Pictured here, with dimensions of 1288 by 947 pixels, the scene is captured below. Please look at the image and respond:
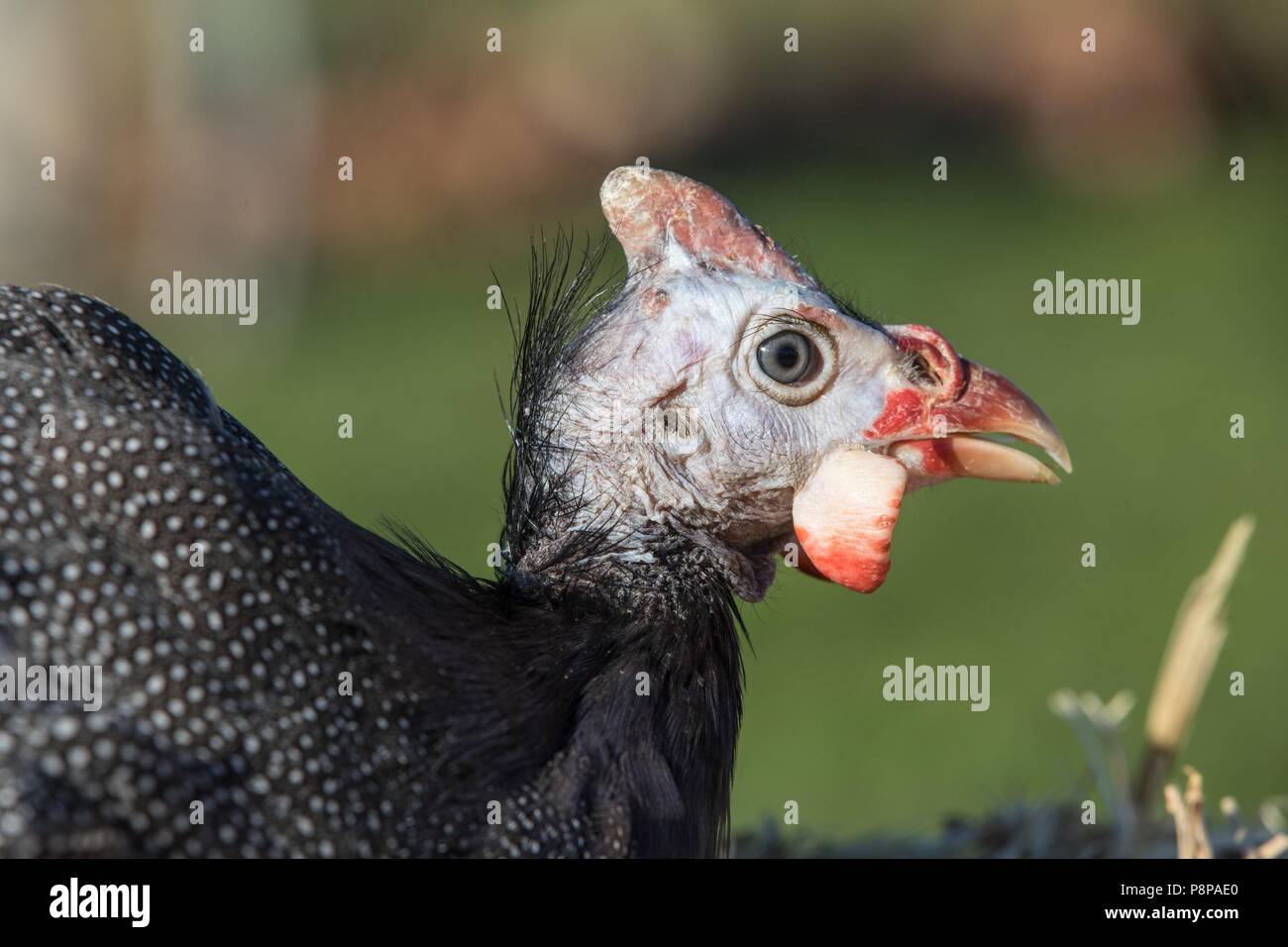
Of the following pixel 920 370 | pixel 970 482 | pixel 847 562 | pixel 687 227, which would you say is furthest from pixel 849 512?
pixel 970 482

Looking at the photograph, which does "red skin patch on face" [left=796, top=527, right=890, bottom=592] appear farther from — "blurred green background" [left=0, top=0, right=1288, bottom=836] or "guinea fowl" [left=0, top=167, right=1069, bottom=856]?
"blurred green background" [left=0, top=0, right=1288, bottom=836]

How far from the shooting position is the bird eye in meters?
Answer: 3.56

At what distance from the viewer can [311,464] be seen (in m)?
9.20

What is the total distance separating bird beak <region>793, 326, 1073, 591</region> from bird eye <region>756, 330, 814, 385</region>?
0.60 feet

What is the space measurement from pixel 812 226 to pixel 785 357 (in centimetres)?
797

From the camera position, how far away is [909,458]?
362 cm

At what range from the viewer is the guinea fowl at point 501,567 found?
287 cm

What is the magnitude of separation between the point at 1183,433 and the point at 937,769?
3454mm

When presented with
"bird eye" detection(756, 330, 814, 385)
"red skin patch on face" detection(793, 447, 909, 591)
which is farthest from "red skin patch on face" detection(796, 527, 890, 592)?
"bird eye" detection(756, 330, 814, 385)

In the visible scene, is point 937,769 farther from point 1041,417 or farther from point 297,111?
point 297,111

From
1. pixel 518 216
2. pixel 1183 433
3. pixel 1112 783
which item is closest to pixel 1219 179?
pixel 1183 433

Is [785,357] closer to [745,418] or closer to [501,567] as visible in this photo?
[745,418]

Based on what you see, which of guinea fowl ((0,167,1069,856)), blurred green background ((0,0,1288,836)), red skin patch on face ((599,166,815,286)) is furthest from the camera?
blurred green background ((0,0,1288,836))
